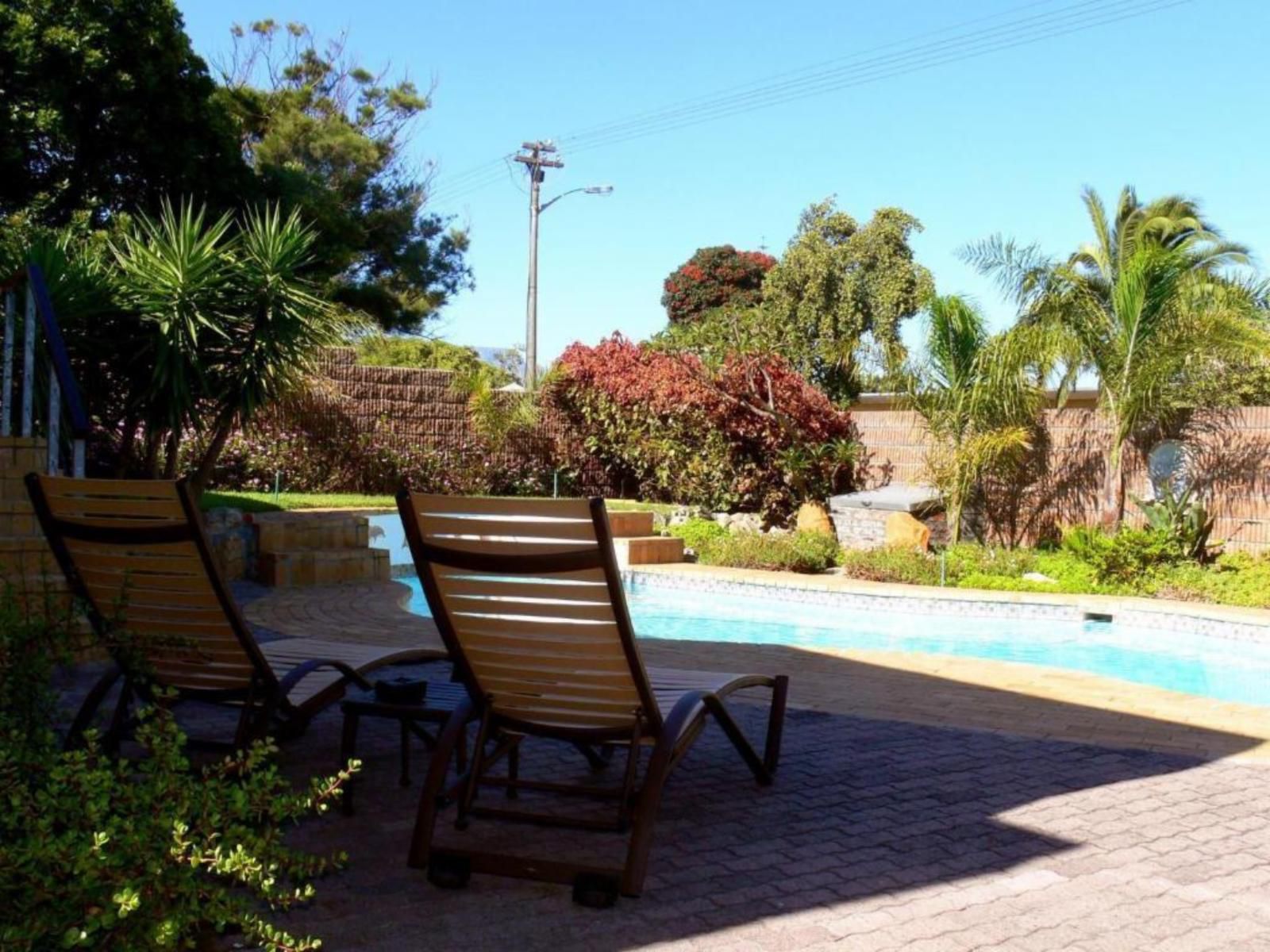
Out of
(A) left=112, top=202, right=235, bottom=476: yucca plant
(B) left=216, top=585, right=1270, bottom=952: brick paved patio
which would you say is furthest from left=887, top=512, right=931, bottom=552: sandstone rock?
(B) left=216, top=585, right=1270, bottom=952: brick paved patio

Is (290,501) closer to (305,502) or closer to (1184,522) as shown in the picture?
(305,502)

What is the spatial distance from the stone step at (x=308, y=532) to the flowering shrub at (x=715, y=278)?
97.8ft

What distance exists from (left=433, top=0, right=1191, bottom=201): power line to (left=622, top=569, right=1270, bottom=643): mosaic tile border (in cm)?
1354

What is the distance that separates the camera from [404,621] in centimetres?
817

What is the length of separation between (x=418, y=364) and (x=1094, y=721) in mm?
23509

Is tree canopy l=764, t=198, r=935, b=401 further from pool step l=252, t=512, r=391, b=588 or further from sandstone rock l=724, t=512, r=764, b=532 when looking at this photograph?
pool step l=252, t=512, r=391, b=588

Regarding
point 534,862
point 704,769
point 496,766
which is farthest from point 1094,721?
point 534,862

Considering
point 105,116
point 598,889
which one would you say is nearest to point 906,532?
point 105,116

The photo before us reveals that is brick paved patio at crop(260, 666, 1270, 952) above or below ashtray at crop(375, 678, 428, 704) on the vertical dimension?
below

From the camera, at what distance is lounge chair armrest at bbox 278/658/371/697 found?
12.8ft

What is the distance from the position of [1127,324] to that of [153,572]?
36.3ft

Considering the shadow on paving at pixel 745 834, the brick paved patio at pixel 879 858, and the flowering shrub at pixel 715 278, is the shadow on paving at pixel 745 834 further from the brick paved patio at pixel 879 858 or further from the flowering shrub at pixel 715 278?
the flowering shrub at pixel 715 278

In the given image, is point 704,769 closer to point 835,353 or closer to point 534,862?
point 534,862

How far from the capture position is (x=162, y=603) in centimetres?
393
